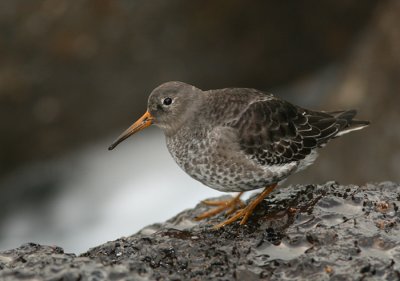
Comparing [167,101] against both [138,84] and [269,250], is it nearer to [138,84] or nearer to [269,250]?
[269,250]

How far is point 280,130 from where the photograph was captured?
7121 mm

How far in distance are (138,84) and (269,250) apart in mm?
8294

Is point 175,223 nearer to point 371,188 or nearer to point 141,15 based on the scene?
point 371,188

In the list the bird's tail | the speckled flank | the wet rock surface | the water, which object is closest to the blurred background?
the water

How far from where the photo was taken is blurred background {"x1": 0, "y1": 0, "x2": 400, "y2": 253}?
12.3m

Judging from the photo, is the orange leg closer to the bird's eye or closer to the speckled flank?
the speckled flank

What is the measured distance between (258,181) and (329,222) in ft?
3.53

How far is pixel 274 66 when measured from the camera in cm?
1481

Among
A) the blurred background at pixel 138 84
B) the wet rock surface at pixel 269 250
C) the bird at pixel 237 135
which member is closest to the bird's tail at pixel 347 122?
the bird at pixel 237 135

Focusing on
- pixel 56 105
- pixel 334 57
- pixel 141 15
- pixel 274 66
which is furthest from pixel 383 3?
pixel 56 105

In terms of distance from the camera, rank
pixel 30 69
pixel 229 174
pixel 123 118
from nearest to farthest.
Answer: pixel 229 174 → pixel 30 69 → pixel 123 118

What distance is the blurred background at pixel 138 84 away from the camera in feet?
40.2

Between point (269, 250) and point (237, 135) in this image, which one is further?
point (237, 135)

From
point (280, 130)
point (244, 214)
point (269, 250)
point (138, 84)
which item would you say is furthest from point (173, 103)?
point (138, 84)
